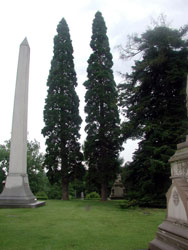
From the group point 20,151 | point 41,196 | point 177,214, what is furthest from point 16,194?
point 41,196

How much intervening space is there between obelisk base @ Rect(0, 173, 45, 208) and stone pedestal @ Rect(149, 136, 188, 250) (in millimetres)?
9393

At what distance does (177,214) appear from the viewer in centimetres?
398

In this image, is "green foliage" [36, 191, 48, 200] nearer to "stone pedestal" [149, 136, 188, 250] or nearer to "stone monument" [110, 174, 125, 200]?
"stone monument" [110, 174, 125, 200]

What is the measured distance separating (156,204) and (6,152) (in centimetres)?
2415

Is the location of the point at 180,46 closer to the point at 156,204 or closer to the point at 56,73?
the point at 156,204

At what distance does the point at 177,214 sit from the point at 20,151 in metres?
11.8

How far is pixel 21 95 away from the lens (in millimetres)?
14867

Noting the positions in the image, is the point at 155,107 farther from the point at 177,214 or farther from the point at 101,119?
the point at 177,214

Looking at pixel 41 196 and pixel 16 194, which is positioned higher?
pixel 16 194

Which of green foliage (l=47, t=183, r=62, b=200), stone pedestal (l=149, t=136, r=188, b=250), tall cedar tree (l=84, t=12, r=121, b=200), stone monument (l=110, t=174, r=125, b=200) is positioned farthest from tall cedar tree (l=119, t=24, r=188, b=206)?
green foliage (l=47, t=183, r=62, b=200)

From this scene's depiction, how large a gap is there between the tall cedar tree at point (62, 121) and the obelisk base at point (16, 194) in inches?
296

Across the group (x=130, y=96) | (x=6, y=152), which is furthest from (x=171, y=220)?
(x=6, y=152)

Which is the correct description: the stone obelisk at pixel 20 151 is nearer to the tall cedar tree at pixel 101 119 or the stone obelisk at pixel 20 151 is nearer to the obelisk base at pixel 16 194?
the obelisk base at pixel 16 194

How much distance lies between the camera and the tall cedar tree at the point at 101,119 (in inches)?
840
